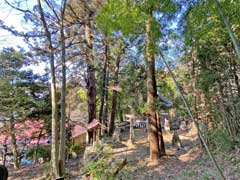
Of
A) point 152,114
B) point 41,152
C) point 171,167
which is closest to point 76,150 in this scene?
point 41,152

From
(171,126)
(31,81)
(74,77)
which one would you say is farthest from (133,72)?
(171,126)

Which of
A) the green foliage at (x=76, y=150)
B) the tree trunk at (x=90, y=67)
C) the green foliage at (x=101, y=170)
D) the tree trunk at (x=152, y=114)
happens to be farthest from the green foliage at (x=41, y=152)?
the green foliage at (x=101, y=170)

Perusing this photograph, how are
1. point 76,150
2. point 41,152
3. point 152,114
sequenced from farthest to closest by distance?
point 41,152 → point 76,150 → point 152,114

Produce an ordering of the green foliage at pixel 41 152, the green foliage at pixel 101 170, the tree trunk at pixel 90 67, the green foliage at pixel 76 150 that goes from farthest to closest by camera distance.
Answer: the green foliage at pixel 41 152 → the green foliage at pixel 76 150 → the tree trunk at pixel 90 67 → the green foliage at pixel 101 170

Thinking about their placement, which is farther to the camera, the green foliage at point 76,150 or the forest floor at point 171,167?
the green foliage at point 76,150

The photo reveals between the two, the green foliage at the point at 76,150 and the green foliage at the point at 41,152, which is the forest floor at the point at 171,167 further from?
the green foliage at the point at 41,152

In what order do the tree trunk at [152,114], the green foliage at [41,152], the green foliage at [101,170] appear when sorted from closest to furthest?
the green foliage at [101,170] → the tree trunk at [152,114] → the green foliage at [41,152]

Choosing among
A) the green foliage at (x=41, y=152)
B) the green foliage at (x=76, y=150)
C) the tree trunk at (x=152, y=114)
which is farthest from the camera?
the green foliage at (x=41, y=152)

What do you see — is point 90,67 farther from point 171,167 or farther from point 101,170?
point 101,170

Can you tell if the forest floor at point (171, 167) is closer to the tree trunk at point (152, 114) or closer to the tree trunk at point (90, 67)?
the tree trunk at point (152, 114)

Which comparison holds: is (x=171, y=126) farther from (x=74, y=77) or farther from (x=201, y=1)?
(x=201, y=1)

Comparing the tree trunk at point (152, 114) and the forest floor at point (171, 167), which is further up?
the tree trunk at point (152, 114)

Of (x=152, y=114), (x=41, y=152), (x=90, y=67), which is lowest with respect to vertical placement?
(x=41, y=152)

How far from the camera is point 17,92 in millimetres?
8797
